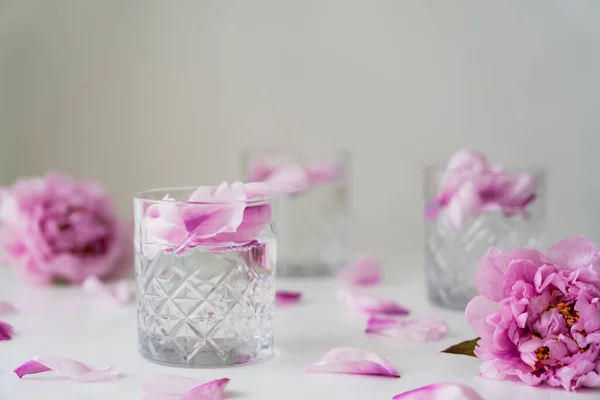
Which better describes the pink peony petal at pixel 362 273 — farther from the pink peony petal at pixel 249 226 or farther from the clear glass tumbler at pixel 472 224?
the pink peony petal at pixel 249 226

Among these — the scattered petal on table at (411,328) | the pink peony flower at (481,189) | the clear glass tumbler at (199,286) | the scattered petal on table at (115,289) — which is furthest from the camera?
Result: the scattered petal on table at (115,289)

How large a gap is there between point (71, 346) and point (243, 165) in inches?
24.2

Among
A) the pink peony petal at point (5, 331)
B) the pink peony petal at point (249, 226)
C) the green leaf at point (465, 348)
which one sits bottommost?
the pink peony petal at point (5, 331)

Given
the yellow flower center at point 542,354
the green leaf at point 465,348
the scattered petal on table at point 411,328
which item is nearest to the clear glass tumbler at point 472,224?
the scattered petal on table at point 411,328

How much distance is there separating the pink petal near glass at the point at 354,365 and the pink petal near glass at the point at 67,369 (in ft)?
0.73

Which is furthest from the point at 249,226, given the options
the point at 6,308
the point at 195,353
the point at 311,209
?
the point at 311,209

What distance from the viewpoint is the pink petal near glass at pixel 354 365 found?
85cm

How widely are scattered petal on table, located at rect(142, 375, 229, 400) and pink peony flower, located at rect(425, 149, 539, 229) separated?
20.4 inches

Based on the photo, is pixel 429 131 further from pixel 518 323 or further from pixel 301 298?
pixel 518 323

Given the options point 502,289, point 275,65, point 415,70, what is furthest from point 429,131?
point 502,289

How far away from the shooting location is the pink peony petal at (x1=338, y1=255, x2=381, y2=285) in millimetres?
1401

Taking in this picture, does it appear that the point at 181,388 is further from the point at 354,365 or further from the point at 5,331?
the point at 5,331

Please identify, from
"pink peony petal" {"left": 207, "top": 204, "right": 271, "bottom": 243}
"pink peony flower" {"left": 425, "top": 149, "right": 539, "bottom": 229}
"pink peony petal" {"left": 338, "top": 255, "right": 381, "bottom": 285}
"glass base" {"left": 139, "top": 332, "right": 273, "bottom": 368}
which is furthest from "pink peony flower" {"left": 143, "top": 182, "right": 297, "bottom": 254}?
"pink peony petal" {"left": 338, "top": 255, "right": 381, "bottom": 285}

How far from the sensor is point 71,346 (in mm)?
982
